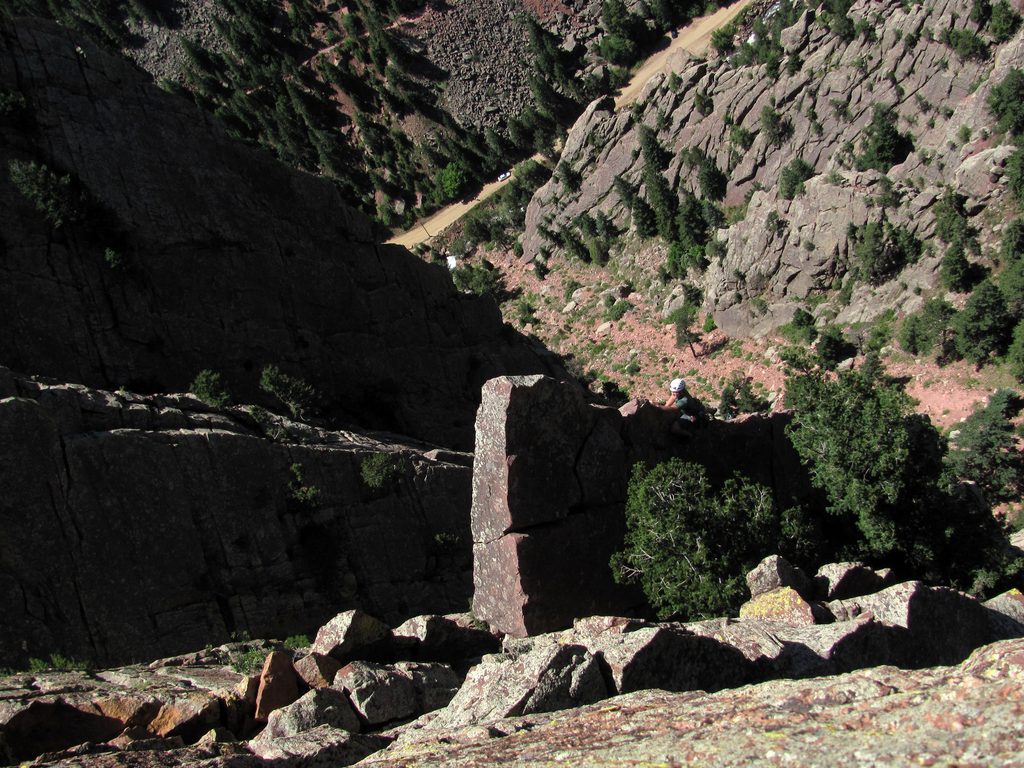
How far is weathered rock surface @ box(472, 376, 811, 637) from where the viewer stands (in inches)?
985

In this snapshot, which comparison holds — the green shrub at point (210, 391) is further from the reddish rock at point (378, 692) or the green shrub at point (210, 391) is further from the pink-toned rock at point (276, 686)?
the reddish rock at point (378, 692)

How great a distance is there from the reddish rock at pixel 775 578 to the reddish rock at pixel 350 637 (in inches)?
458

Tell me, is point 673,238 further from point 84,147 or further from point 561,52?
point 84,147

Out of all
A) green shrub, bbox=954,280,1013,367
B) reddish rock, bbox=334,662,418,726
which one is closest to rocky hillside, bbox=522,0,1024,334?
green shrub, bbox=954,280,1013,367

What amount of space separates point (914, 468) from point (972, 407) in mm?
35426

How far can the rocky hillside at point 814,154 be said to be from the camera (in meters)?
67.4

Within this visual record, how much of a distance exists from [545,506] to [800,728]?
54.4 feet

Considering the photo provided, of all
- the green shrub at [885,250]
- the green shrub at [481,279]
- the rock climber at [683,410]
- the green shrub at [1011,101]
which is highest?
the green shrub at [481,279]

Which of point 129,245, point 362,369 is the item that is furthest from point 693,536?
point 129,245

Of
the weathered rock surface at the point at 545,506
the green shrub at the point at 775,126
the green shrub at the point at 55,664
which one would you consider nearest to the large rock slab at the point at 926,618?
the weathered rock surface at the point at 545,506

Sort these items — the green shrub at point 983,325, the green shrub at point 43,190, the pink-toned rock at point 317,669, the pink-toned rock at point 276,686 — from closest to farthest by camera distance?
the pink-toned rock at point 276,686 < the pink-toned rock at point 317,669 < the green shrub at point 43,190 < the green shrub at point 983,325


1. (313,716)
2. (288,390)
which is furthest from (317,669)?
(288,390)

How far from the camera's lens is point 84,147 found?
1758 inches

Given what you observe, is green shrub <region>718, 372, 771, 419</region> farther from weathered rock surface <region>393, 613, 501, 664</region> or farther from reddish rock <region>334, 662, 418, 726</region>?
reddish rock <region>334, 662, 418, 726</region>
